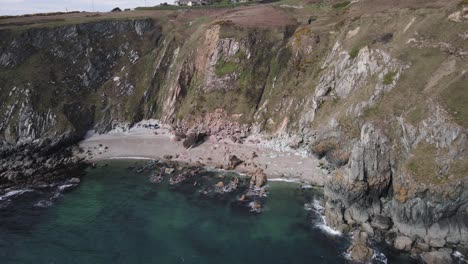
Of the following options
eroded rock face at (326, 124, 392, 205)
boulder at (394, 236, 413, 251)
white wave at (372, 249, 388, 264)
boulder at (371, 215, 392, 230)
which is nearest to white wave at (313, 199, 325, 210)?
eroded rock face at (326, 124, 392, 205)

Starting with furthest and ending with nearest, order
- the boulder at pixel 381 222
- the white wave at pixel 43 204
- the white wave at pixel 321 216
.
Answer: the white wave at pixel 43 204, the white wave at pixel 321 216, the boulder at pixel 381 222

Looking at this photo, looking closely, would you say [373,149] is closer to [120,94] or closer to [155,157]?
[155,157]

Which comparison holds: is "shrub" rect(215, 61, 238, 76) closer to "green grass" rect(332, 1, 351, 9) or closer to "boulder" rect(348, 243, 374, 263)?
"green grass" rect(332, 1, 351, 9)

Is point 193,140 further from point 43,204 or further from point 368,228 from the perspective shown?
point 368,228

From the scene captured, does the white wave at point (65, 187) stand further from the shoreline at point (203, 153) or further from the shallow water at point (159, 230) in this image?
the shoreline at point (203, 153)

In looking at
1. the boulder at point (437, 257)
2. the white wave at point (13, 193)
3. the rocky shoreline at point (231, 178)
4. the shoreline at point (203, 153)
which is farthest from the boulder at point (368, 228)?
the white wave at point (13, 193)

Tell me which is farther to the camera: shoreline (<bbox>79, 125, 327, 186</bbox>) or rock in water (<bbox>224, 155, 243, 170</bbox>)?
rock in water (<bbox>224, 155, 243, 170</bbox>)

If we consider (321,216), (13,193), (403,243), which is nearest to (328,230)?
(321,216)
